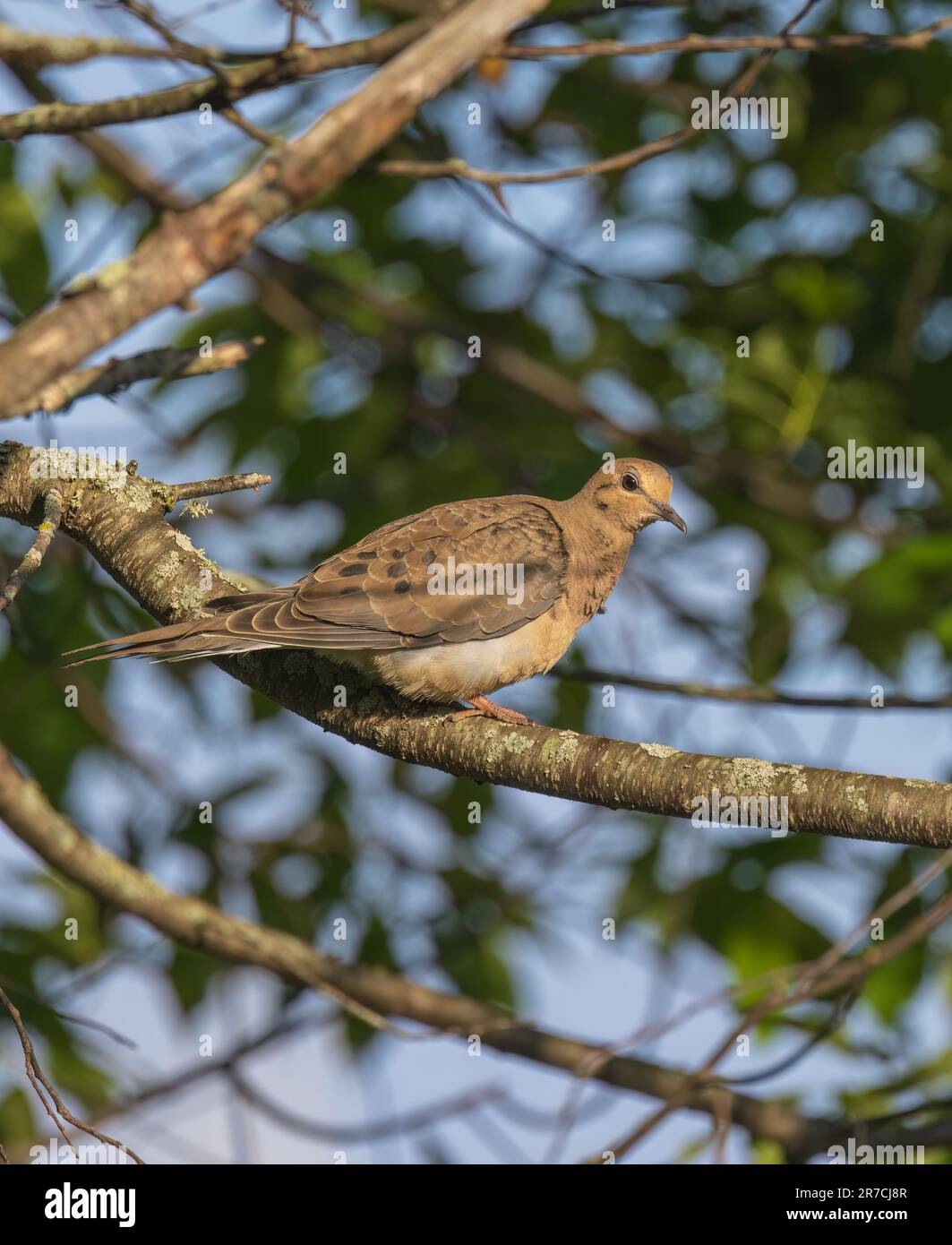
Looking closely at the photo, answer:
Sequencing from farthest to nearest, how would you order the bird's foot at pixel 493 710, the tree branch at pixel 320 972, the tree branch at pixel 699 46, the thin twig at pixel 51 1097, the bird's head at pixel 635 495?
the bird's head at pixel 635 495, the tree branch at pixel 320 972, the bird's foot at pixel 493 710, the tree branch at pixel 699 46, the thin twig at pixel 51 1097

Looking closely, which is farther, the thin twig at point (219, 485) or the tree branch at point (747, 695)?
the tree branch at point (747, 695)

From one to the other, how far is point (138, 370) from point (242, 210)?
546 mm

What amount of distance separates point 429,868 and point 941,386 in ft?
10.8

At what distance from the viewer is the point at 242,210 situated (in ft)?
11.8

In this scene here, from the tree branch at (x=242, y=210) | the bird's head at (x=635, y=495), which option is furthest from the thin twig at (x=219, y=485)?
the bird's head at (x=635, y=495)

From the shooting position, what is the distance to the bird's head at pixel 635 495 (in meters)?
5.26

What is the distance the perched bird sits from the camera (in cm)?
404

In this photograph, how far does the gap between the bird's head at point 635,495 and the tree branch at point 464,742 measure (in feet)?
4.67

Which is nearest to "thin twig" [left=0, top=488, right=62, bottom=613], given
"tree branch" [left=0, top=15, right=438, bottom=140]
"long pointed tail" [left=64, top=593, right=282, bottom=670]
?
"long pointed tail" [left=64, top=593, right=282, bottom=670]

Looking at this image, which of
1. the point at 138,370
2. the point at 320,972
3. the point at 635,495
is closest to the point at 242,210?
the point at 138,370

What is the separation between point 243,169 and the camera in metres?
6.45

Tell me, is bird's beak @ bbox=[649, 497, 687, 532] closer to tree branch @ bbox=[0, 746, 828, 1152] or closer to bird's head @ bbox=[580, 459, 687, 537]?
bird's head @ bbox=[580, 459, 687, 537]

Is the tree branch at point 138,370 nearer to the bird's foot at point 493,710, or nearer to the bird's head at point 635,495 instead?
the bird's foot at point 493,710

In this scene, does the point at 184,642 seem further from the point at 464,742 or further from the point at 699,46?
the point at 699,46
